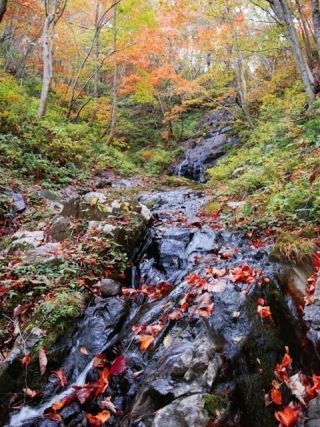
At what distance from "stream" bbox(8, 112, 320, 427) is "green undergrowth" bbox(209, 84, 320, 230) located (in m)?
1.37

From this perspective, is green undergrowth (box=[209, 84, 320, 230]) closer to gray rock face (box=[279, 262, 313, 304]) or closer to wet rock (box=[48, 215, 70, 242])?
gray rock face (box=[279, 262, 313, 304])

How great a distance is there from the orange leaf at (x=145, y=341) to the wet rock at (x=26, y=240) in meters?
2.62

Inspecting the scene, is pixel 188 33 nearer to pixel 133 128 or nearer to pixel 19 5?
pixel 133 128

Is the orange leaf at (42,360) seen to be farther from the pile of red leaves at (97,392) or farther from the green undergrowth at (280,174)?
the green undergrowth at (280,174)

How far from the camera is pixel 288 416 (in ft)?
7.89

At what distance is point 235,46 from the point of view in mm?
12695

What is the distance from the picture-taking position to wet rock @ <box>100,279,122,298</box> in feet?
13.9

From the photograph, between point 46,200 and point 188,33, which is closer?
point 46,200

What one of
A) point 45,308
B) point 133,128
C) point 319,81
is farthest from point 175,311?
point 133,128

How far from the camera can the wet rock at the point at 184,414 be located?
7.22 ft

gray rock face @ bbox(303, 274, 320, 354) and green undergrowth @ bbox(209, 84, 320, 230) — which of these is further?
green undergrowth @ bbox(209, 84, 320, 230)

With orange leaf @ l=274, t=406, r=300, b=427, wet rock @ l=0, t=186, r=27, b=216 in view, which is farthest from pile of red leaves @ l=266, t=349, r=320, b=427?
wet rock @ l=0, t=186, r=27, b=216

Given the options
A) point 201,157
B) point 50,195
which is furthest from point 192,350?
point 201,157

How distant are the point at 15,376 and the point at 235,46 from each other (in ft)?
42.4
